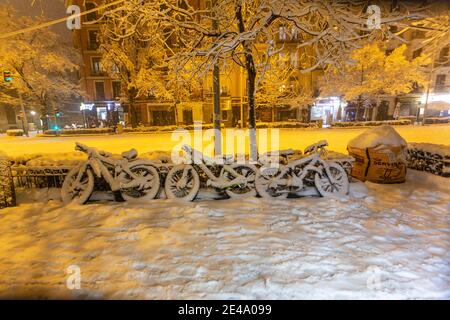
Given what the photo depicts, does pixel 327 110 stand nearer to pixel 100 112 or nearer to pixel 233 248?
pixel 100 112

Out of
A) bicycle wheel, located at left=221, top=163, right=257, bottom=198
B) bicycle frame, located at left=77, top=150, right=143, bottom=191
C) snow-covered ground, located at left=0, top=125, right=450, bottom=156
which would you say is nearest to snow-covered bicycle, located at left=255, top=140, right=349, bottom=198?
bicycle wheel, located at left=221, top=163, right=257, bottom=198

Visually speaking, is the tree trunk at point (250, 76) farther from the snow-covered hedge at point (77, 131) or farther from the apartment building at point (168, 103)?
the apartment building at point (168, 103)

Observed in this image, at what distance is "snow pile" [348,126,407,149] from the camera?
6797 mm

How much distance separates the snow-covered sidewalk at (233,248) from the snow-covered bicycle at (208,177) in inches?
16.2

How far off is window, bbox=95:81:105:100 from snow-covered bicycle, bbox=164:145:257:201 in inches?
1426

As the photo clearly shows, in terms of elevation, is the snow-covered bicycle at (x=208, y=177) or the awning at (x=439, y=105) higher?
the awning at (x=439, y=105)

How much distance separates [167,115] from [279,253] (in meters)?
34.1

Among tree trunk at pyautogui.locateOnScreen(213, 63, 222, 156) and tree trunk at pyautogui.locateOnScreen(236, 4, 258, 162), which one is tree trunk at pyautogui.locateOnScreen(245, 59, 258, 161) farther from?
tree trunk at pyautogui.locateOnScreen(213, 63, 222, 156)

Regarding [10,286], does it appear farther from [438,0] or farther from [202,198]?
[438,0]

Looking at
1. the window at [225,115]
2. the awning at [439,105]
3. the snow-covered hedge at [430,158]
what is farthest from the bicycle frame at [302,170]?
the awning at [439,105]

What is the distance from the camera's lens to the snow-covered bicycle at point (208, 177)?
5980mm

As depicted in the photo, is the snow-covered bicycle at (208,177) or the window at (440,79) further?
the window at (440,79)

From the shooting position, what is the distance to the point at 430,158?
7.65m

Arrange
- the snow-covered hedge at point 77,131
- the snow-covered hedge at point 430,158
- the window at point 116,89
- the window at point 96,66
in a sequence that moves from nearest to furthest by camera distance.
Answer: the snow-covered hedge at point 430,158 < the snow-covered hedge at point 77,131 < the window at point 96,66 < the window at point 116,89
